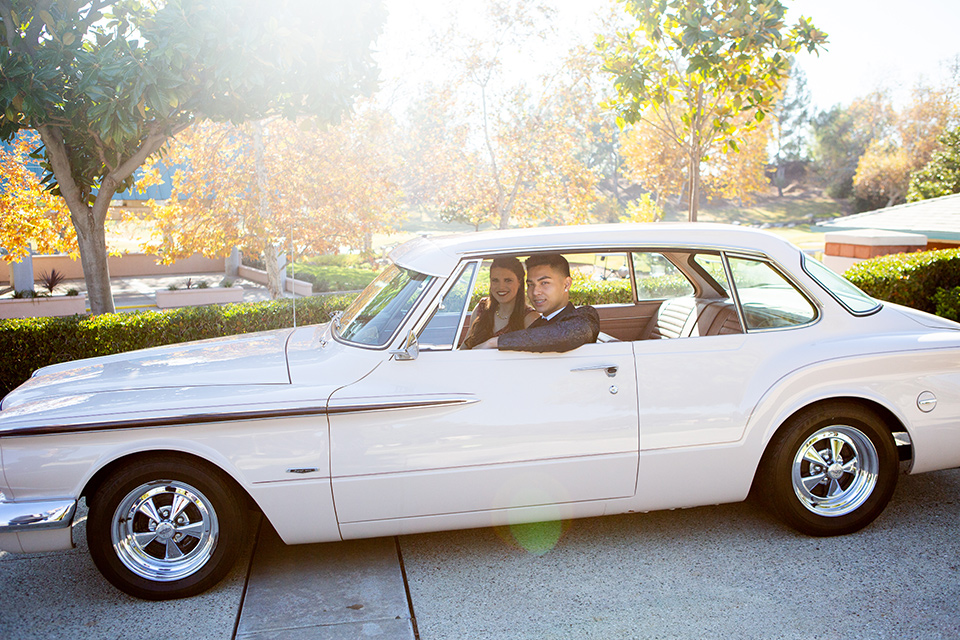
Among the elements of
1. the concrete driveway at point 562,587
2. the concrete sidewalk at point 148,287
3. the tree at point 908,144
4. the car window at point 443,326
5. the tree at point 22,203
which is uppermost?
the tree at point 908,144

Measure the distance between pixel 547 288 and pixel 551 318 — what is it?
172mm

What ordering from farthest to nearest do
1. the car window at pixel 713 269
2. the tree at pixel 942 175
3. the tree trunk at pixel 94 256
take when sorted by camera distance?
1. the tree at pixel 942 175
2. the tree trunk at pixel 94 256
3. the car window at pixel 713 269

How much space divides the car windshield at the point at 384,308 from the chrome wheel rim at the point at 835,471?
2.28m

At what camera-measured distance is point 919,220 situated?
13.0 meters

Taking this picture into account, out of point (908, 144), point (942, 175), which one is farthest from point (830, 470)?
point (908, 144)

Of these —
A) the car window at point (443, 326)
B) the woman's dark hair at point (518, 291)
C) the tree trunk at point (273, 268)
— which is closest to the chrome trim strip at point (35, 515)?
the car window at point (443, 326)

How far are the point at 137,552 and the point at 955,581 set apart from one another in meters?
4.02

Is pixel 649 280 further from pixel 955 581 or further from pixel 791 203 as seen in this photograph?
pixel 791 203

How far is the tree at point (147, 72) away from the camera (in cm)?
594

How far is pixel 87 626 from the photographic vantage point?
334 cm

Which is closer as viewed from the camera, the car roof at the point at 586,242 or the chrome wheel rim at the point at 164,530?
the chrome wheel rim at the point at 164,530

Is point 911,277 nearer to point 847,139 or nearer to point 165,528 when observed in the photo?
point 165,528

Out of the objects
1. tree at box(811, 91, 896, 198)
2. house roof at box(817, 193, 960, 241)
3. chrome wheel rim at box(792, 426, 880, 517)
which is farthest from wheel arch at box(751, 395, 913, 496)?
tree at box(811, 91, 896, 198)

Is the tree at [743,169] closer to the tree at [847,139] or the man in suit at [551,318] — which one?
the man in suit at [551,318]
